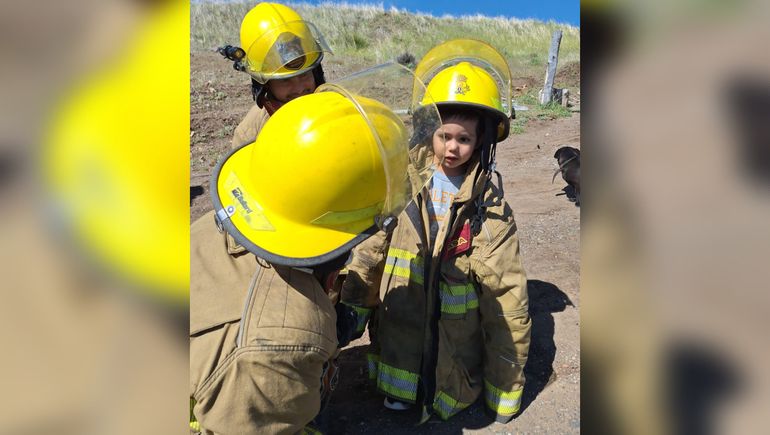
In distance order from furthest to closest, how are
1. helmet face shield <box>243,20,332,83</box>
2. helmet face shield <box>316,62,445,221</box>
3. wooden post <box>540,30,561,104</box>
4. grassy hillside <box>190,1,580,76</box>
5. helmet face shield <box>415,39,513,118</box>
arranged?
grassy hillside <box>190,1,580,76</box>, wooden post <box>540,30,561,104</box>, helmet face shield <box>243,20,332,83</box>, helmet face shield <box>415,39,513,118</box>, helmet face shield <box>316,62,445,221</box>

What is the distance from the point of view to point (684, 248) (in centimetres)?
66

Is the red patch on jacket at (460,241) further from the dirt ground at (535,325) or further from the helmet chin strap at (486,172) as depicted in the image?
the dirt ground at (535,325)

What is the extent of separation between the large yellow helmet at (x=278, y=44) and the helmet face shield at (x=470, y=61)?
81cm

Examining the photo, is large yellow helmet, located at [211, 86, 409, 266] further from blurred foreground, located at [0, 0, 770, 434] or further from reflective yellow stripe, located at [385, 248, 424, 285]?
reflective yellow stripe, located at [385, 248, 424, 285]

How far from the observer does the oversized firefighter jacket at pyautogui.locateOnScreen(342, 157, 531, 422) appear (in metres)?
2.90

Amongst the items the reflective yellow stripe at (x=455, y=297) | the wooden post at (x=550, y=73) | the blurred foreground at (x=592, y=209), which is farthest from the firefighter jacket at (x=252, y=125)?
the wooden post at (x=550, y=73)

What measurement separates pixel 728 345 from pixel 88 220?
36.2 inches

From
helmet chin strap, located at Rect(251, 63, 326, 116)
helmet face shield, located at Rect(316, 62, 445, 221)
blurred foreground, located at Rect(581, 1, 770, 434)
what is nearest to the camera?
blurred foreground, located at Rect(581, 1, 770, 434)

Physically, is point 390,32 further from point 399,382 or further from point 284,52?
point 399,382

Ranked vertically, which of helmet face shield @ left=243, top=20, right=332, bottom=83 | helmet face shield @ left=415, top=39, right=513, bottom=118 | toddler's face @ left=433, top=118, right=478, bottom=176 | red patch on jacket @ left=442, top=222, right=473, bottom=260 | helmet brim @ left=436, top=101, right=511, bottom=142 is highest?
helmet face shield @ left=243, top=20, right=332, bottom=83

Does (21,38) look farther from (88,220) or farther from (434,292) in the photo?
(434,292)

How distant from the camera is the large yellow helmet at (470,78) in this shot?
289 cm

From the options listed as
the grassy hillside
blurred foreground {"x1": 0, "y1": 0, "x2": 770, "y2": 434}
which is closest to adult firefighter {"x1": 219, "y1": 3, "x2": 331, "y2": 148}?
blurred foreground {"x1": 0, "y1": 0, "x2": 770, "y2": 434}

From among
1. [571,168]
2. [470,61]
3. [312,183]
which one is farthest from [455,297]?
[571,168]
